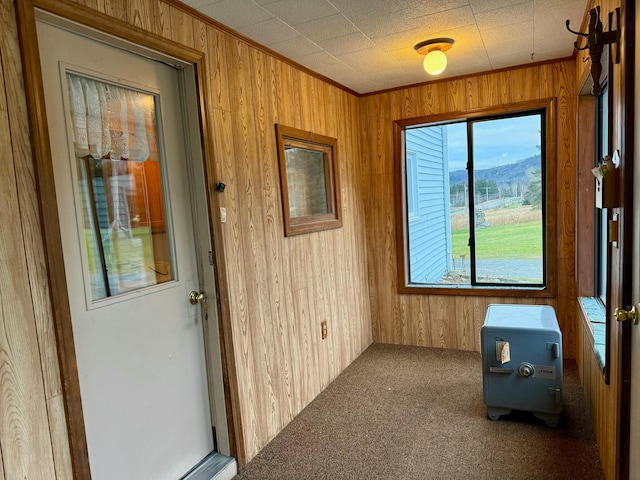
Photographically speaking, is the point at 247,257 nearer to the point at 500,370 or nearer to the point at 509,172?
the point at 500,370

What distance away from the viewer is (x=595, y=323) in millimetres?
2664

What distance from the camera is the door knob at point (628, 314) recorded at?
5.02 ft

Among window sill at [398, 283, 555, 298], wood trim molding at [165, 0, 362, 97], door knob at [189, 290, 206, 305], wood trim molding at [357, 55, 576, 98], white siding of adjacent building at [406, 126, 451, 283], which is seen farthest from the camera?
white siding of adjacent building at [406, 126, 451, 283]

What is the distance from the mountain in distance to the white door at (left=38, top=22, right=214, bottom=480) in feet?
8.96

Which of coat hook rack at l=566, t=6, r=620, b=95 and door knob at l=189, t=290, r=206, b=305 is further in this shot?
A: door knob at l=189, t=290, r=206, b=305

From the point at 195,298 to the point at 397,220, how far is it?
7.77 feet

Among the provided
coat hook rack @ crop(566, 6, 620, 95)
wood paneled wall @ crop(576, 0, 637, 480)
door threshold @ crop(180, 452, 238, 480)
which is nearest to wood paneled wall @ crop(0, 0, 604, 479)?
door threshold @ crop(180, 452, 238, 480)

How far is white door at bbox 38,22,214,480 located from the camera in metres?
1.66

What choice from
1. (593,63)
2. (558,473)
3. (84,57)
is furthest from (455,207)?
(84,57)

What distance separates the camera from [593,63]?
196cm

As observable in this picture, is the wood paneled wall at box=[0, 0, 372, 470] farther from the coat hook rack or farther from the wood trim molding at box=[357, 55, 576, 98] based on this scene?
the coat hook rack

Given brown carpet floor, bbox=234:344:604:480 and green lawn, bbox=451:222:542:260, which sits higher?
green lawn, bbox=451:222:542:260

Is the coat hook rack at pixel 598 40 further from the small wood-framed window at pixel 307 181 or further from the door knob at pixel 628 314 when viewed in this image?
the small wood-framed window at pixel 307 181

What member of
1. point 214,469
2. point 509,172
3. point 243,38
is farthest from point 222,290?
point 509,172
